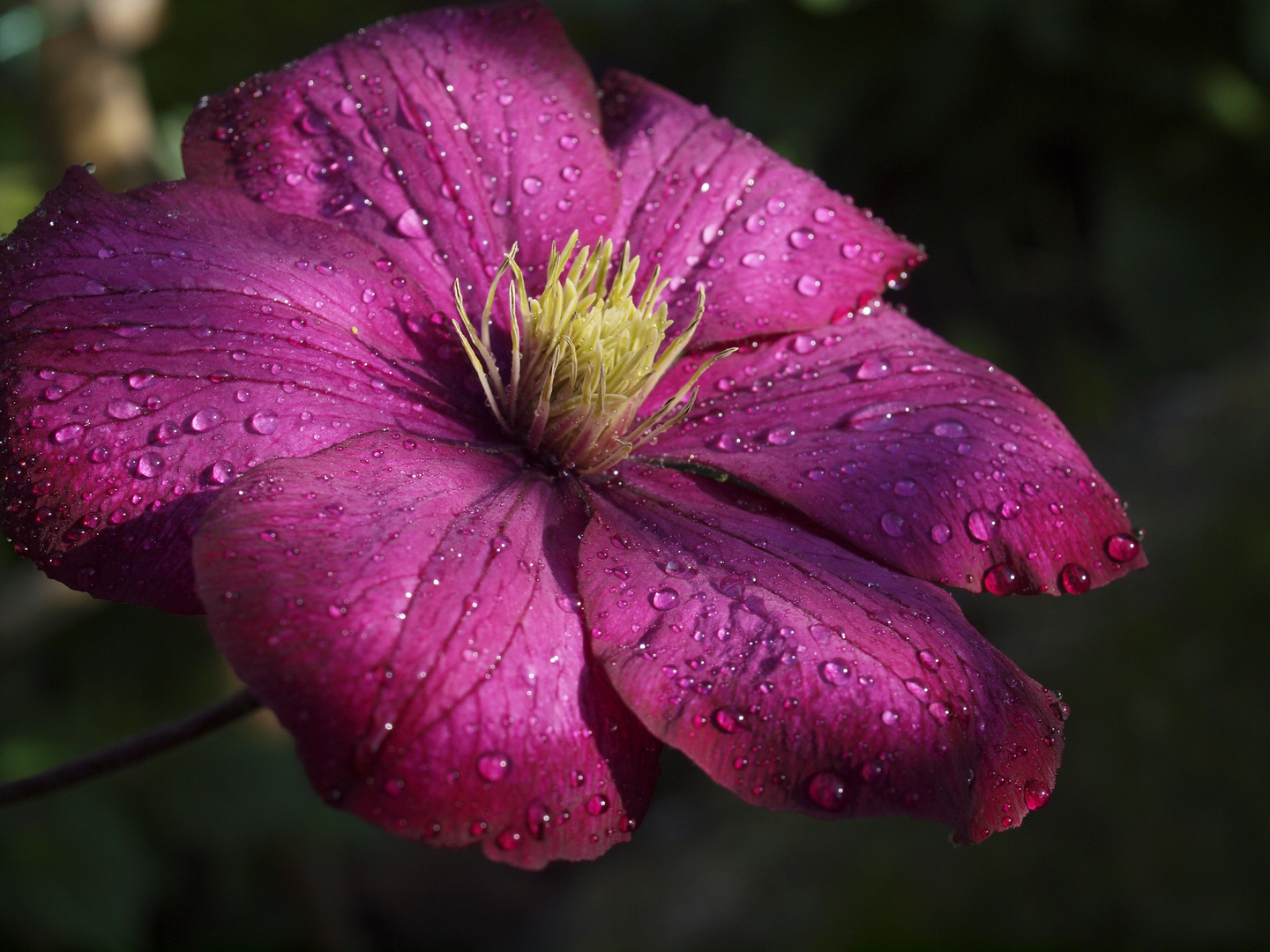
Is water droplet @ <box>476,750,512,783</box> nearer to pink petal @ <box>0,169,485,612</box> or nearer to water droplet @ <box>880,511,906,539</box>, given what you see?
pink petal @ <box>0,169,485,612</box>

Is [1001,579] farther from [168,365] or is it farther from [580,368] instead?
[168,365]

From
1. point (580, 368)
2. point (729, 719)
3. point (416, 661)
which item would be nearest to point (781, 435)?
point (580, 368)

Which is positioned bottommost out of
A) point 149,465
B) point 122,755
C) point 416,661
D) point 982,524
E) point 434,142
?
point 122,755

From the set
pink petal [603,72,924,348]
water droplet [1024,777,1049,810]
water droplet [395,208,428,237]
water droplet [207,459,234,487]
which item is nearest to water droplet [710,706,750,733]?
water droplet [1024,777,1049,810]

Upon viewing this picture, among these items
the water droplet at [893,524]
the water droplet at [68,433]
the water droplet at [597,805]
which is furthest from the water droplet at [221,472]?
the water droplet at [893,524]

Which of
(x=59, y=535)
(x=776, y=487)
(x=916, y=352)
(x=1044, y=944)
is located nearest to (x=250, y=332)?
(x=59, y=535)

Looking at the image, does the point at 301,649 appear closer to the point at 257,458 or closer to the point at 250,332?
the point at 257,458
